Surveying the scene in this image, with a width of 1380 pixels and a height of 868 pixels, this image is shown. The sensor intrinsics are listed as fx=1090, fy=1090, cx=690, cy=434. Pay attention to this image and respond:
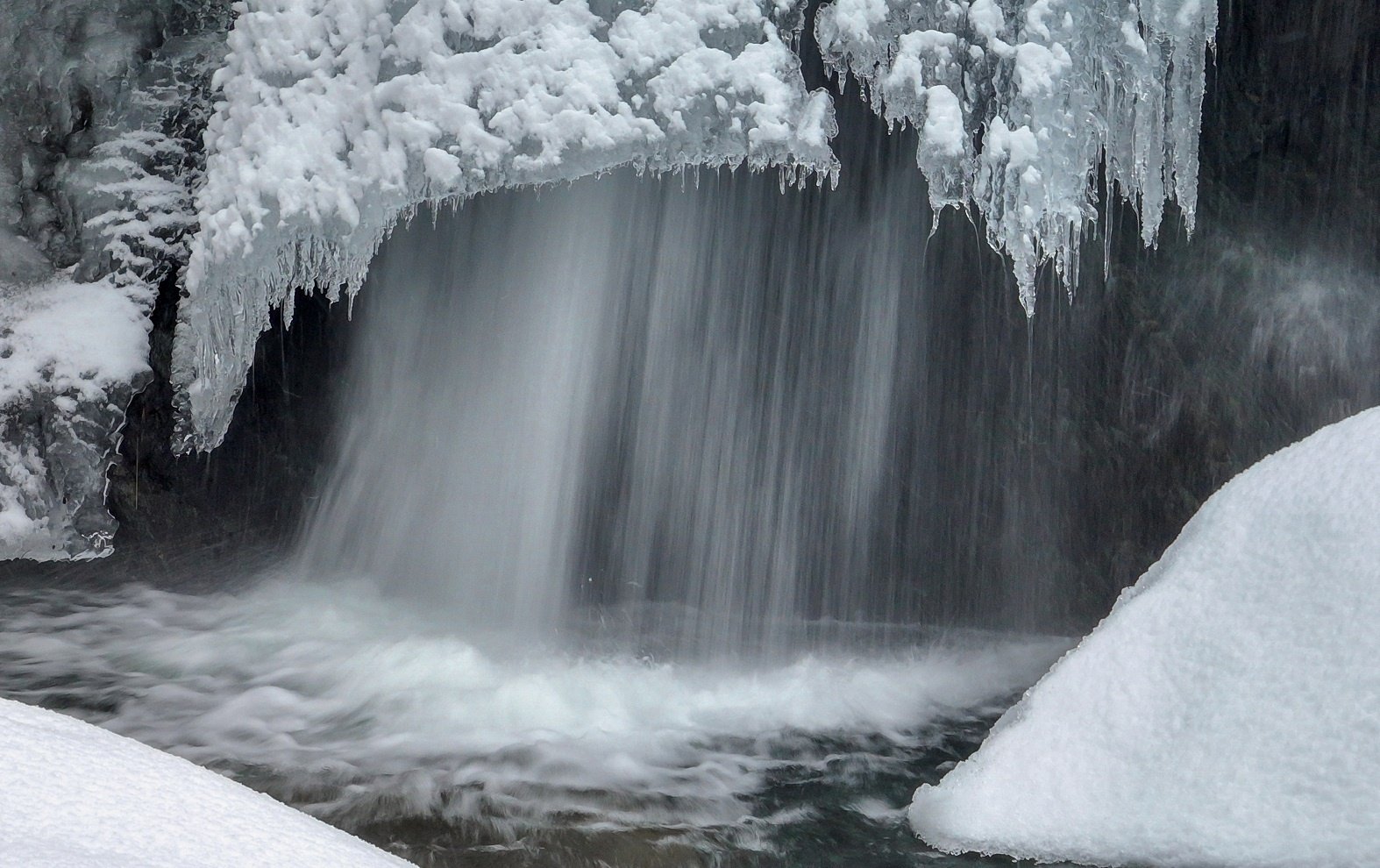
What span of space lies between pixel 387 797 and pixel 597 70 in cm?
241

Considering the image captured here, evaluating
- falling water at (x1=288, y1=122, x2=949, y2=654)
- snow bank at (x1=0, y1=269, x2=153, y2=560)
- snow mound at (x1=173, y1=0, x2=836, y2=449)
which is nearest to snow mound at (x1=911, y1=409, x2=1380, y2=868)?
snow mound at (x1=173, y1=0, x2=836, y2=449)

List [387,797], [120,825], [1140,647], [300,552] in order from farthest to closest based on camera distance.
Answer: [300,552], [387,797], [1140,647], [120,825]

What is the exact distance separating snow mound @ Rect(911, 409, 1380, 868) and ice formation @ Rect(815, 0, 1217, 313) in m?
1.25

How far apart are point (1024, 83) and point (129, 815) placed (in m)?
3.31

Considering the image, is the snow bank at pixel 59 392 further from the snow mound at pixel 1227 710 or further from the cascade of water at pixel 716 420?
the snow mound at pixel 1227 710

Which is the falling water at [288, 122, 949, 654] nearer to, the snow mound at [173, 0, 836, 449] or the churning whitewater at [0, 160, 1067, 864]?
the churning whitewater at [0, 160, 1067, 864]

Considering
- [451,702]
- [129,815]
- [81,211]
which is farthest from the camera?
[81,211]

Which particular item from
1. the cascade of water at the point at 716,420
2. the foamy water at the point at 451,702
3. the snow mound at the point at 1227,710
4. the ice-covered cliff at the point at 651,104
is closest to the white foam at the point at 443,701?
the foamy water at the point at 451,702

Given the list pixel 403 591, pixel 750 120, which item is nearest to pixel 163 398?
pixel 403 591

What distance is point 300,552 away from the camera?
555 centimetres

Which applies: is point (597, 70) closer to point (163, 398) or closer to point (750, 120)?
point (750, 120)

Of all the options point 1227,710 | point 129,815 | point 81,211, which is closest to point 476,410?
point 81,211

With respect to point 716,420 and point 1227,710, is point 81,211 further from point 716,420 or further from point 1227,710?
point 1227,710

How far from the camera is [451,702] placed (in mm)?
4016
